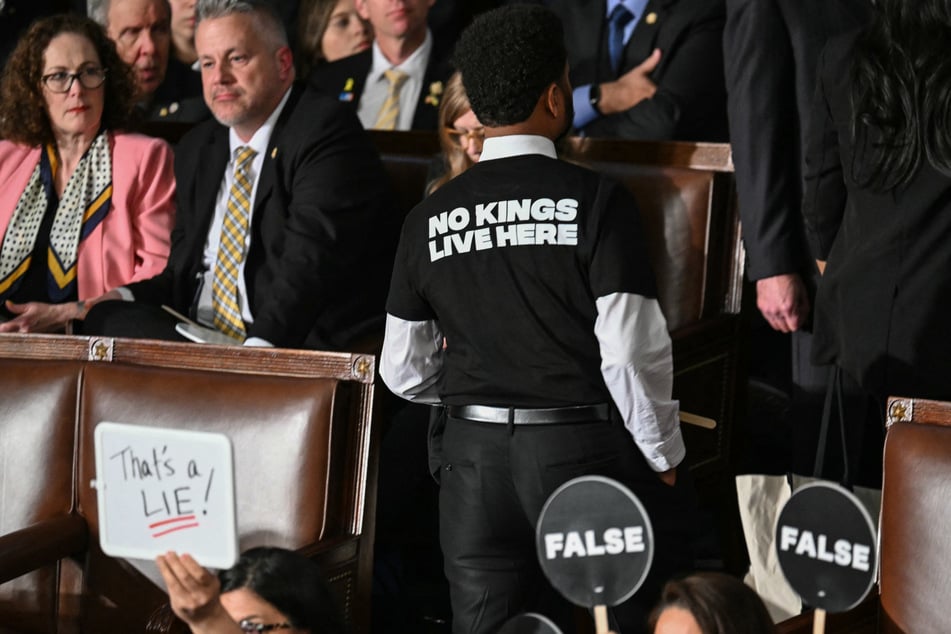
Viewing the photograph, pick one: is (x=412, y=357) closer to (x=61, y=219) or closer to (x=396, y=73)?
(x=61, y=219)

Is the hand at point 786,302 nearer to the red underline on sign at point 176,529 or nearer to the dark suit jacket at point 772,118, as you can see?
the dark suit jacket at point 772,118

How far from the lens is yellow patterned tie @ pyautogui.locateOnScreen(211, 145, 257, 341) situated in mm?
3174

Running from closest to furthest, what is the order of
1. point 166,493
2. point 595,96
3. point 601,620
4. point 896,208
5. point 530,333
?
point 601,620 → point 166,493 → point 530,333 → point 896,208 → point 595,96

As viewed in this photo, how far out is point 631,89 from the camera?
136 inches

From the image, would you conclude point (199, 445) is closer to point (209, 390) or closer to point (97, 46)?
point (209, 390)

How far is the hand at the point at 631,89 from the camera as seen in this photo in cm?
344

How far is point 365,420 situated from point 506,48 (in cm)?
61

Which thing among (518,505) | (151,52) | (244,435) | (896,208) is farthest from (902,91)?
(151,52)

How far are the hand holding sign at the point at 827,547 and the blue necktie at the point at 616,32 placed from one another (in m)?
2.12

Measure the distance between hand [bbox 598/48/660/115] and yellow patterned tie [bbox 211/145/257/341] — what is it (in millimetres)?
849

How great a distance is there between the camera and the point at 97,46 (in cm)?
348

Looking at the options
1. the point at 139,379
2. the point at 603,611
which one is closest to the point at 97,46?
the point at 139,379

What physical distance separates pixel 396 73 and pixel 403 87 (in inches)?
1.6

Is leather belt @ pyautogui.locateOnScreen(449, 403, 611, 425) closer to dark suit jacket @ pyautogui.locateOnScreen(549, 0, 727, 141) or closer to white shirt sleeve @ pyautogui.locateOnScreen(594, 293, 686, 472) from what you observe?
white shirt sleeve @ pyautogui.locateOnScreen(594, 293, 686, 472)
